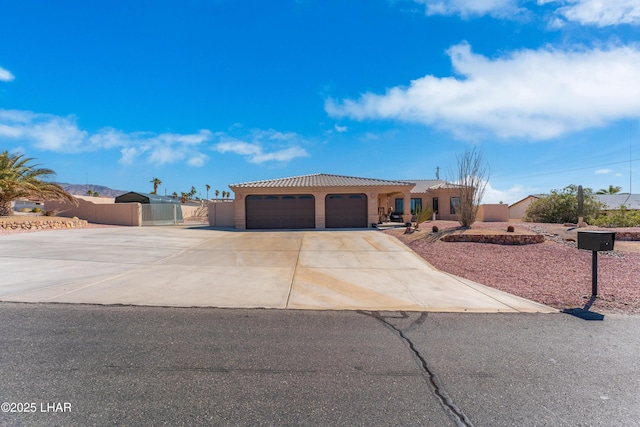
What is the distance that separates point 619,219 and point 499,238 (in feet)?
40.7

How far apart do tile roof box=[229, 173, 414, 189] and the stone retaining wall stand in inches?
321

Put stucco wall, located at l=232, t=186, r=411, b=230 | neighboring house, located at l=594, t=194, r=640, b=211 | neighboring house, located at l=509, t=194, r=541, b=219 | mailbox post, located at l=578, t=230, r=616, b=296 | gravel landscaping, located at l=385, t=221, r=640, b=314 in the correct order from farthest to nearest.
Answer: neighboring house, located at l=594, t=194, r=640, b=211, neighboring house, located at l=509, t=194, r=541, b=219, stucco wall, located at l=232, t=186, r=411, b=230, gravel landscaping, located at l=385, t=221, r=640, b=314, mailbox post, located at l=578, t=230, r=616, b=296

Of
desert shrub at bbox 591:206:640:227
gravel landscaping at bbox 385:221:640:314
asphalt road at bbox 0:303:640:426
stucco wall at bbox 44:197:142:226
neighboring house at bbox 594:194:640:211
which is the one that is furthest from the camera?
neighboring house at bbox 594:194:640:211

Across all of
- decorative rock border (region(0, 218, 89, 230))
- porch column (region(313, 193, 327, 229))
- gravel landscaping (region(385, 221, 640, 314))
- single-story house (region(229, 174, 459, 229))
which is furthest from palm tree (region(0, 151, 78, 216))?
gravel landscaping (region(385, 221, 640, 314))

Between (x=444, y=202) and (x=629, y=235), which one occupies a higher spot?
(x=444, y=202)

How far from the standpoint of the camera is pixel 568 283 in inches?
298

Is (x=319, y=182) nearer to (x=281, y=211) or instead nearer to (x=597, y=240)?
(x=281, y=211)

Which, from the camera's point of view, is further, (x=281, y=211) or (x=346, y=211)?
(x=346, y=211)

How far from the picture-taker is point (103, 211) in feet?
80.0

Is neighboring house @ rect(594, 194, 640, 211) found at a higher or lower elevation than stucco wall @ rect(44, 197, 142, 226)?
higher

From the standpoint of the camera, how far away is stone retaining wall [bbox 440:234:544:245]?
12.7 meters

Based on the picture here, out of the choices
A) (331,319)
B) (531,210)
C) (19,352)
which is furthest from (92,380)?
(531,210)

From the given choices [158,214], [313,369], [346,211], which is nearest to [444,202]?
[346,211]

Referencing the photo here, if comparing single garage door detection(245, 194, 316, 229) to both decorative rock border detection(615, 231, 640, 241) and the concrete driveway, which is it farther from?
decorative rock border detection(615, 231, 640, 241)
